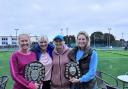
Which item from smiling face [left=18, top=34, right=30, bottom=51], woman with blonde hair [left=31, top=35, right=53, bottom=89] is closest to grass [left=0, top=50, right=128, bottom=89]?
woman with blonde hair [left=31, top=35, right=53, bottom=89]

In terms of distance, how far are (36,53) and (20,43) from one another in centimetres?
36

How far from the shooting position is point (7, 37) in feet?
358

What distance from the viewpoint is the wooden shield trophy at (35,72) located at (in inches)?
202

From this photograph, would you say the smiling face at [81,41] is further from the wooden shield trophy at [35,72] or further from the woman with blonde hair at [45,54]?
the wooden shield trophy at [35,72]

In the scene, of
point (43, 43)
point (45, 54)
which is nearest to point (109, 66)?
point (45, 54)

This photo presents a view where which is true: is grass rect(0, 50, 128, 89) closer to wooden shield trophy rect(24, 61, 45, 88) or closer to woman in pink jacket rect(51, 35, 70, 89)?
woman in pink jacket rect(51, 35, 70, 89)

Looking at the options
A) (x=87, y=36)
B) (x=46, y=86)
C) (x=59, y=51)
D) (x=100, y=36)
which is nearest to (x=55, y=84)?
(x=46, y=86)

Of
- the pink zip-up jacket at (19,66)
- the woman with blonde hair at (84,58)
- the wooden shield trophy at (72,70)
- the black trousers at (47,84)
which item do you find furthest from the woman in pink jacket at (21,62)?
the woman with blonde hair at (84,58)

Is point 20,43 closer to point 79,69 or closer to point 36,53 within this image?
point 36,53

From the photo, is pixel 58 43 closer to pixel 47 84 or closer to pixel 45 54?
pixel 45 54

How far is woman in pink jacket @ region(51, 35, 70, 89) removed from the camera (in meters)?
5.48

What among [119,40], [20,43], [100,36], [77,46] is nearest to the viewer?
[20,43]

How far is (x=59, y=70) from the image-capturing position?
550cm

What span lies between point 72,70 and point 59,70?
0.69 feet
